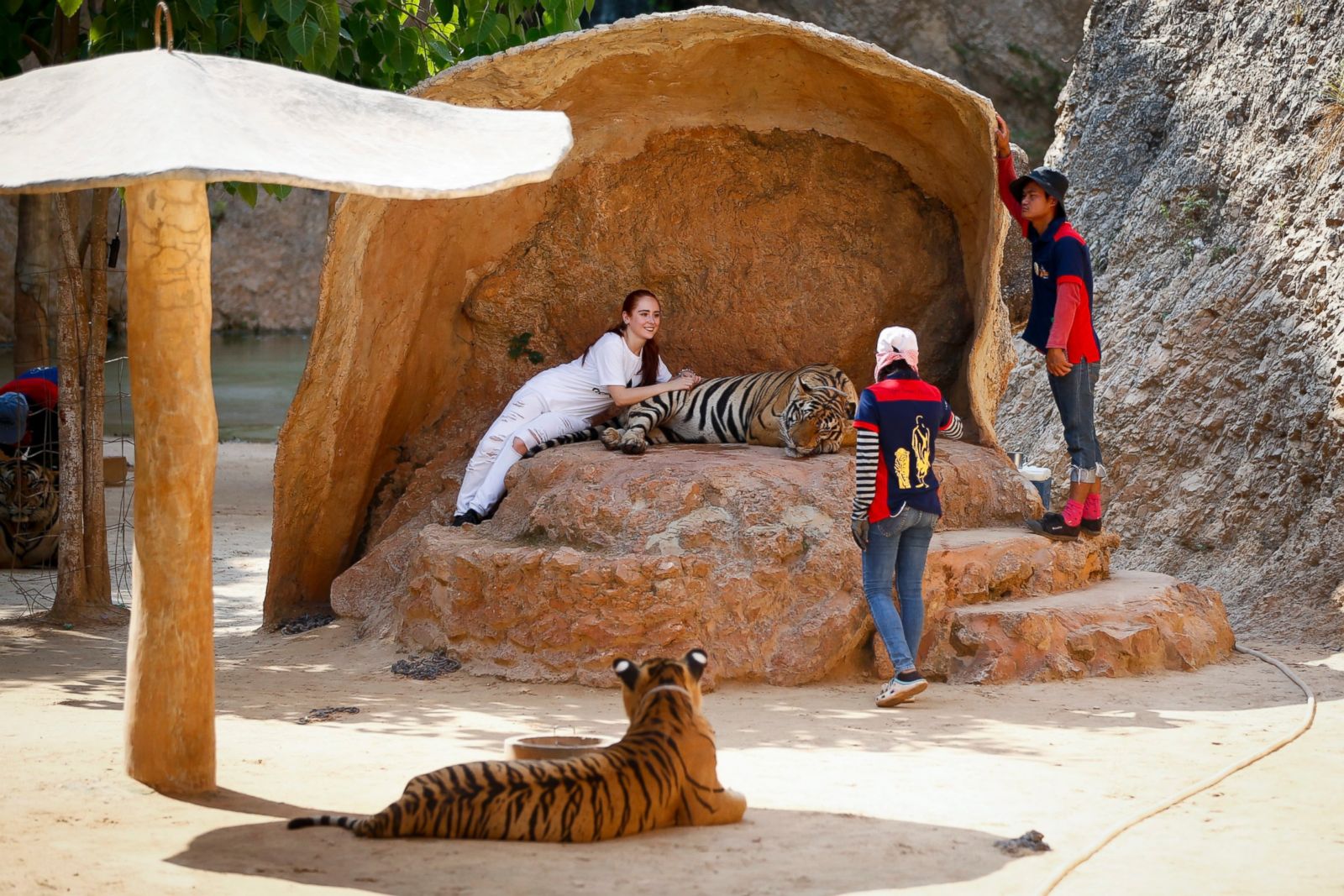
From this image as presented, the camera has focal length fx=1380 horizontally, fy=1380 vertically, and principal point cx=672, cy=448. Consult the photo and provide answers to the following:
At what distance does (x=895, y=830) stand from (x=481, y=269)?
548 cm

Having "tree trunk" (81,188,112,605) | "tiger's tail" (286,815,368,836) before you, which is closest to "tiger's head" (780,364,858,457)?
"tiger's tail" (286,815,368,836)

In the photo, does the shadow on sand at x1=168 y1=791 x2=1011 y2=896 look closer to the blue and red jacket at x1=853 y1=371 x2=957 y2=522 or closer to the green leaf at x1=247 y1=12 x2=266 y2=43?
the blue and red jacket at x1=853 y1=371 x2=957 y2=522

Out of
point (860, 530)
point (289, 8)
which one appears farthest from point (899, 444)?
point (289, 8)

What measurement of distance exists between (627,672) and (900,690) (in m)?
2.27

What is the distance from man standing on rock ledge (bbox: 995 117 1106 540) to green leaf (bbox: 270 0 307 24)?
384cm

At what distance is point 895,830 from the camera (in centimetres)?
429

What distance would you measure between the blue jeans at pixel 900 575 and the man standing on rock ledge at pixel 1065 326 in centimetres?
128

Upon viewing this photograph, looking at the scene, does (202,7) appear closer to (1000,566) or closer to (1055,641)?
(1000,566)

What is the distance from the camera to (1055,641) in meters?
6.84

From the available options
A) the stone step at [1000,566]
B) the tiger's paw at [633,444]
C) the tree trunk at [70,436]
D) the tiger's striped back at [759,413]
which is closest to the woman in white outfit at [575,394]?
the tiger's striped back at [759,413]

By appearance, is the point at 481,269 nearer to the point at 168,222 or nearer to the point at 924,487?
the point at 924,487

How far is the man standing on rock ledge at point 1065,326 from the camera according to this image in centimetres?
714

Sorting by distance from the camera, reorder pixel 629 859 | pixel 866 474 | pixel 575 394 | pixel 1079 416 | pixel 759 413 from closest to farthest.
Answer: pixel 629 859
pixel 866 474
pixel 1079 416
pixel 759 413
pixel 575 394

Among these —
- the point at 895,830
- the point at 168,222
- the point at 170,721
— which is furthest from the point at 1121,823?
the point at 168,222
